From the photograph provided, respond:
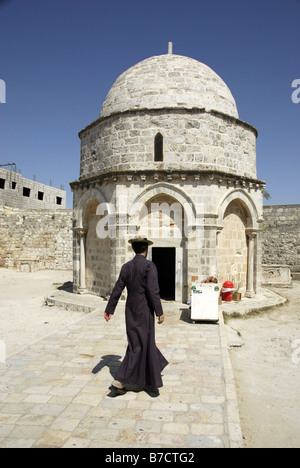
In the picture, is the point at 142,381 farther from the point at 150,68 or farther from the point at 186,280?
the point at 150,68

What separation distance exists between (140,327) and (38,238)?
818 inches

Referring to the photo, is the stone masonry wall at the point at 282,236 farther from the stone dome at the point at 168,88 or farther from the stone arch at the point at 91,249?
the stone arch at the point at 91,249

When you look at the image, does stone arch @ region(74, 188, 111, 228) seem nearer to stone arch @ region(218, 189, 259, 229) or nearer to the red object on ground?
stone arch @ region(218, 189, 259, 229)

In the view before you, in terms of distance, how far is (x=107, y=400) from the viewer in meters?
4.20

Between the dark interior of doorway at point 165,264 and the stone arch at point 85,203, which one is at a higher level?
the stone arch at point 85,203

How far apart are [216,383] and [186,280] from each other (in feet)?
17.1

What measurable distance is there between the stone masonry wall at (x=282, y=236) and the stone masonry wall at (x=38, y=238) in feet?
42.6

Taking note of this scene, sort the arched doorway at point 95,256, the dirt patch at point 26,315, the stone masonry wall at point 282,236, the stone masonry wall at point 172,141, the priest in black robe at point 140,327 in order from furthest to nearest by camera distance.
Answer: the stone masonry wall at point 282,236, the arched doorway at point 95,256, the stone masonry wall at point 172,141, the dirt patch at point 26,315, the priest in black robe at point 140,327

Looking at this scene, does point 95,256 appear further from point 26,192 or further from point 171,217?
point 26,192

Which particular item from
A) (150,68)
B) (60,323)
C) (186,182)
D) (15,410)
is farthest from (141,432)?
(150,68)

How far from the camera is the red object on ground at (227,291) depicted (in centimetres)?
1038

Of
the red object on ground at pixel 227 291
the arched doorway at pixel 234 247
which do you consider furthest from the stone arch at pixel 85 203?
the red object on ground at pixel 227 291

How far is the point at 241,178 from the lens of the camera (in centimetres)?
1073

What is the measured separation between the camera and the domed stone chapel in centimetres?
984
